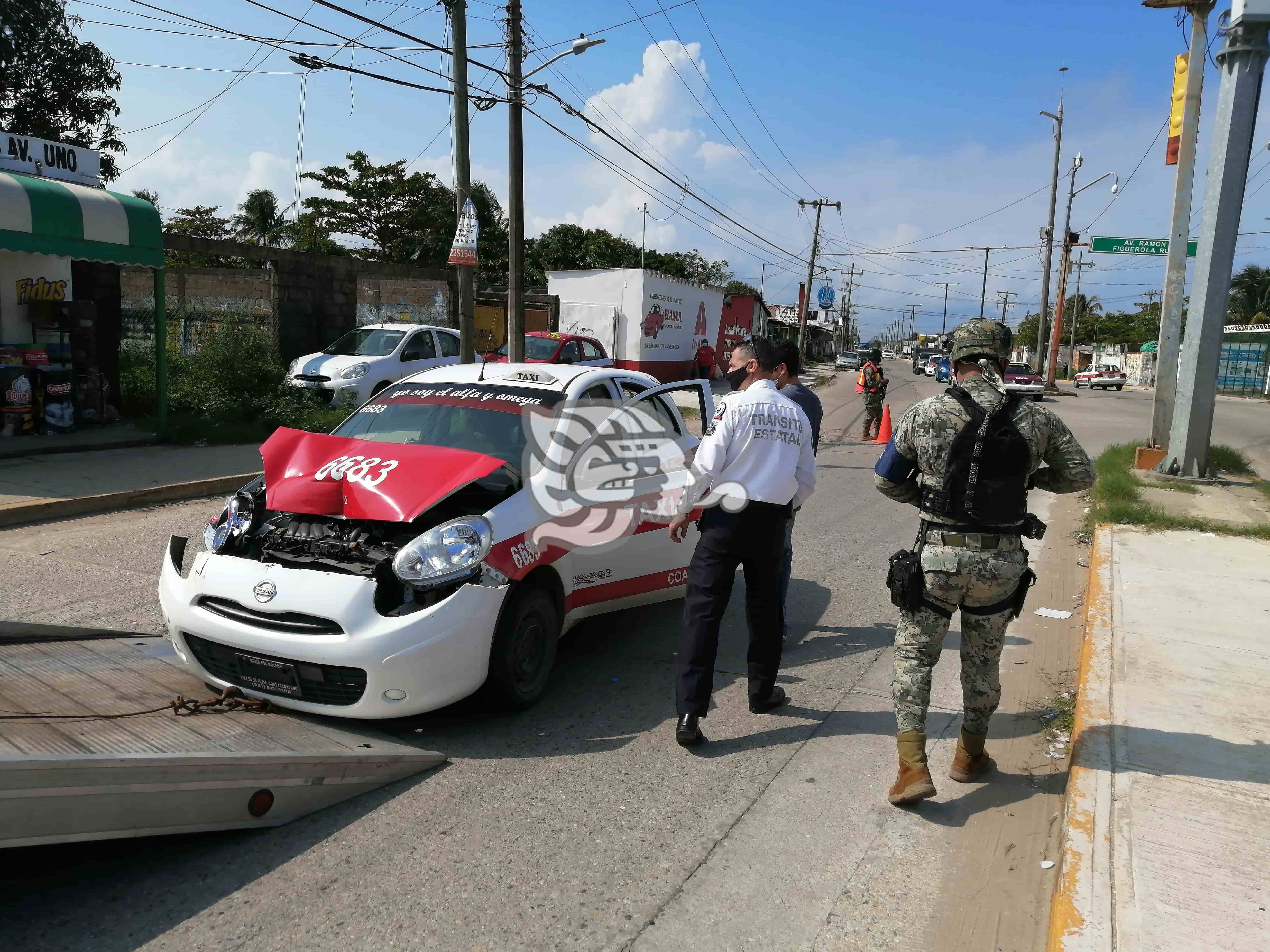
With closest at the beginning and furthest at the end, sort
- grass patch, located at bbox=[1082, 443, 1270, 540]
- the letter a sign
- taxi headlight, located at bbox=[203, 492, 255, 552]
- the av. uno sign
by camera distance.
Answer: taxi headlight, located at bbox=[203, 492, 255, 552] → grass patch, located at bbox=[1082, 443, 1270, 540] → the av. uno sign → the letter a sign

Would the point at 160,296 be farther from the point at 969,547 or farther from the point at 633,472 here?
the point at 969,547

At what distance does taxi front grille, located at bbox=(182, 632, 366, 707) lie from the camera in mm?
3824

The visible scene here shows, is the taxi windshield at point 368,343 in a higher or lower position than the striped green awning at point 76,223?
lower

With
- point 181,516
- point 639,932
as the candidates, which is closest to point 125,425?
point 181,516

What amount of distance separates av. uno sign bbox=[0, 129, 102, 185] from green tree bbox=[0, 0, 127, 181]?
12.0 metres

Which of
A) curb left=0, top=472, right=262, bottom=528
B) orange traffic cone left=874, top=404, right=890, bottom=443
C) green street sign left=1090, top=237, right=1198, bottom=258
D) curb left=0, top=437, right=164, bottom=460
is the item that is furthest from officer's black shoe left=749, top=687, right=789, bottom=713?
green street sign left=1090, top=237, right=1198, bottom=258

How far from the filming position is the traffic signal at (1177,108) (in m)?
13.3

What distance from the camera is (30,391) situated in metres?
12.0

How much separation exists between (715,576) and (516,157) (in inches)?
536

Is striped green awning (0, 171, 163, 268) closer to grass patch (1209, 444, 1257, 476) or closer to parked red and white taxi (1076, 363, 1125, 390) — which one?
grass patch (1209, 444, 1257, 476)

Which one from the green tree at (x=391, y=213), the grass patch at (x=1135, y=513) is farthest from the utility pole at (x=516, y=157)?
the green tree at (x=391, y=213)

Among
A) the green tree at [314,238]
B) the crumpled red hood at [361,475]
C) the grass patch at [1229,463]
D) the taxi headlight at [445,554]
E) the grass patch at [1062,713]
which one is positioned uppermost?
the green tree at [314,238]

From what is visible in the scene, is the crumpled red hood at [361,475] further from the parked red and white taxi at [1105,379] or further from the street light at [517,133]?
the parked red and white taxi at [1105,379]

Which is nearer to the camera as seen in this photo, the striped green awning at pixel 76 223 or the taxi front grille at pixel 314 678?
the taxi front grille at pixel 314 678
